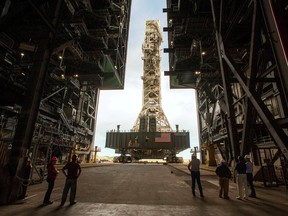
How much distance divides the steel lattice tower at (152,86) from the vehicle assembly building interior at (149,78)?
0.33 metres

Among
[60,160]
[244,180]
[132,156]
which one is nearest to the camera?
[244,180]

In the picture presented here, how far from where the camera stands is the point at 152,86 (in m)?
52.7

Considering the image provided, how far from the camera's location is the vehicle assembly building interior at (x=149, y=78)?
210 inches

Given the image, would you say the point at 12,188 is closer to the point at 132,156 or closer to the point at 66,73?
the point at 66,73

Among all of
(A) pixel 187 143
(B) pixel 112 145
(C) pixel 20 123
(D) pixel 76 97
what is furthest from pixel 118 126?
(C) pixel 20 123

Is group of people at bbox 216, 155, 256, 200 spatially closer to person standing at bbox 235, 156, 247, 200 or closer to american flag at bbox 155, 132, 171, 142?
person standing at bbox 235, 156, 247, 200

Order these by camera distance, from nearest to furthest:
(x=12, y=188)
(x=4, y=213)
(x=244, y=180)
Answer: (x=4, y=213)
(x=12, y=188)
(x=244, y=180)

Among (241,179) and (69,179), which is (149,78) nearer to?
(241,179)

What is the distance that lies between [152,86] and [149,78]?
9.14 ft

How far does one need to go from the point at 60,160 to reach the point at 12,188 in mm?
22177

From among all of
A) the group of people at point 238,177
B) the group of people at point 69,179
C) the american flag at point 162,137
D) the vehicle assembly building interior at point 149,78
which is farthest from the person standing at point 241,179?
the american flag at point 162,137

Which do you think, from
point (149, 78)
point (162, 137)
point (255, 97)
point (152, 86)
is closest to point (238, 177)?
point (255, 97)

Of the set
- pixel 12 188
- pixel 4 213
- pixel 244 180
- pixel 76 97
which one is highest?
pixel 76 97

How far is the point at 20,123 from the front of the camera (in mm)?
6559
